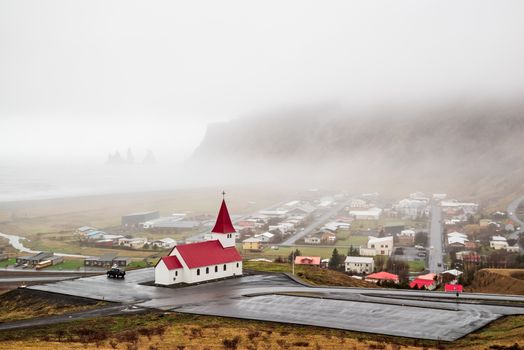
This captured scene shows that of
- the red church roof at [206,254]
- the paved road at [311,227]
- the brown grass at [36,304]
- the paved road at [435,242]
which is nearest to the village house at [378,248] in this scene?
the paved road at [435,242]

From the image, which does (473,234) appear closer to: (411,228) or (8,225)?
(411,228)

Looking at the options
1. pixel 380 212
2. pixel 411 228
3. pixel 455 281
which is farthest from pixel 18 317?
pixel 380 212

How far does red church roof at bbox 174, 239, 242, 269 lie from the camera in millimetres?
55531

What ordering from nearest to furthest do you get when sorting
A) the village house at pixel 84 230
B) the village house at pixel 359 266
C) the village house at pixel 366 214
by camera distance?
1. the village house at pixel 359 266
2. the village house at pixel 84 230
3. the village house at pixel 366 214

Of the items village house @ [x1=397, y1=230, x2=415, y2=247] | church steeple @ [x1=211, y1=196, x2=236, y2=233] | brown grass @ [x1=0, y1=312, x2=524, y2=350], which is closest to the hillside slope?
brown grass @ [x1=0, y1=312, x2=524, y2=350]

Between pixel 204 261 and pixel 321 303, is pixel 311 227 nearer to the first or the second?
pixel 204 261

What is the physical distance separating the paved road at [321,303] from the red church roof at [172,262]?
2458mm

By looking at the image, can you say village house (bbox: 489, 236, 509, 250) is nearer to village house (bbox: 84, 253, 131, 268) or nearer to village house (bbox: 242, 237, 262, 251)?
village house (bbox: 242, 237, 262, 251)

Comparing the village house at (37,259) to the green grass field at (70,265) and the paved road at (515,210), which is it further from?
the paved road at (515,210)

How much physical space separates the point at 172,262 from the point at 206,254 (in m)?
3.96

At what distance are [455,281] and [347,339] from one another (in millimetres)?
58636

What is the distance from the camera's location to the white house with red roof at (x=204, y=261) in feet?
179

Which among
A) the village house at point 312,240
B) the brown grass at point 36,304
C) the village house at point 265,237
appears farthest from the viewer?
the village house at point 312,240

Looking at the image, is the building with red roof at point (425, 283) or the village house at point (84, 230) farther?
the village house at point (84, 230)
